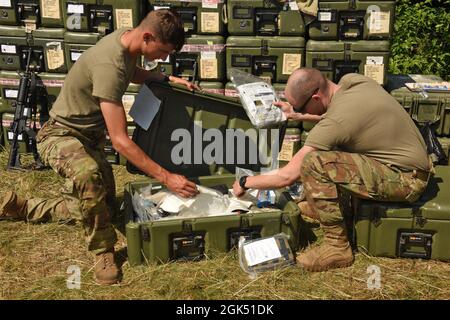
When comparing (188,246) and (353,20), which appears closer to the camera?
(188,246)

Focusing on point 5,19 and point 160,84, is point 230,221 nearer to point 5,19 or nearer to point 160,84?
point 160,84

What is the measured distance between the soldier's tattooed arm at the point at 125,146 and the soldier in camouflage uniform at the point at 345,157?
0.51 metres

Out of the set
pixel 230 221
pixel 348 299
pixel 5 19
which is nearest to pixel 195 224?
pixel 230 221

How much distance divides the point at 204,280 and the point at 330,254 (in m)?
0.99

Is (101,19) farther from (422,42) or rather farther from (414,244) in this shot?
Result: (422,42)

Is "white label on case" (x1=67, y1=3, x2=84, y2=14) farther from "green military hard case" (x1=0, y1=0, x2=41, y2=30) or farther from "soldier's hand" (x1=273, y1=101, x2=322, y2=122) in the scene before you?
"soldier's hand" (x1=273, y1=101, x2=322, y2=122)

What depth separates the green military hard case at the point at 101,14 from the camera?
5.71 meters

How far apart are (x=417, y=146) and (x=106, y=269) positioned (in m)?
2.54

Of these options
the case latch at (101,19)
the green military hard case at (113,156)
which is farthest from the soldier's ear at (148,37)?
the green military hard case at (113,156)

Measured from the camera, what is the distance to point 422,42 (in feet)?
28.6

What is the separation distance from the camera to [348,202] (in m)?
4.41

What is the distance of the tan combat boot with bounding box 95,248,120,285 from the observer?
3.99 metres

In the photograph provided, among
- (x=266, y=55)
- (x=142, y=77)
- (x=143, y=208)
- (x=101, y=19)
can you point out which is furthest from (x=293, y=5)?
(x=143, y=208)

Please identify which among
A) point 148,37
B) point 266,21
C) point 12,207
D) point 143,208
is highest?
point 266,21
